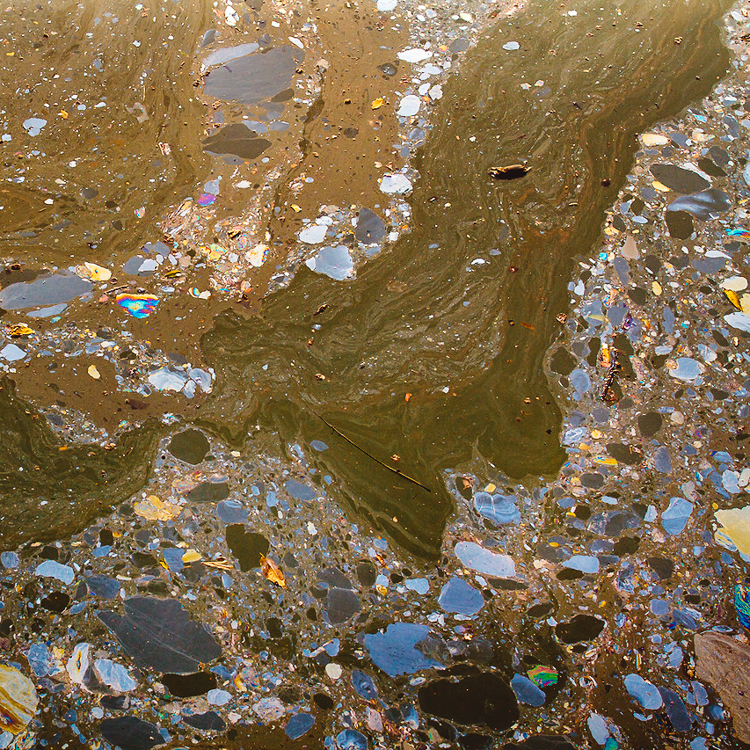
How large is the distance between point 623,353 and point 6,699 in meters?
1.74

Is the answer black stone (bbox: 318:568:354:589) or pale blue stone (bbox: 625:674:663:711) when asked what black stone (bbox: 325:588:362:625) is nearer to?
black stone (bbox: 318:568:354:589)

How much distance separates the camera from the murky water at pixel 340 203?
65.2 inches

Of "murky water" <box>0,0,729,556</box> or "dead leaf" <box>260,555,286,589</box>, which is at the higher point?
"murky water" <box>0,0,729,556</box>

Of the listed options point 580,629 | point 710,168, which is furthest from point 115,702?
point 710,168

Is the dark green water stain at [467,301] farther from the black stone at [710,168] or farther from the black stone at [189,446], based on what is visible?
the black stone at [710,168]

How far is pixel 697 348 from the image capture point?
171 centimetres

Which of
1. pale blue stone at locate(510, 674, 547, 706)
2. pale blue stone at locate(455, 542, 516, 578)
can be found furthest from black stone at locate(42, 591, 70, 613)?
pale blue stone at locate(510, 674, 547, 706)

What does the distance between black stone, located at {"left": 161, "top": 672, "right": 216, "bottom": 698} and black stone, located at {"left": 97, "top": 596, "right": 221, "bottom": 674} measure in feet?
0.05

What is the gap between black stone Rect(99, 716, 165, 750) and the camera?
1.41 m

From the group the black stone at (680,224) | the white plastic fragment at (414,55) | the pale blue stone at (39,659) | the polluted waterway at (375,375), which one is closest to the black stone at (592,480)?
the polluted waterway at (375,375)

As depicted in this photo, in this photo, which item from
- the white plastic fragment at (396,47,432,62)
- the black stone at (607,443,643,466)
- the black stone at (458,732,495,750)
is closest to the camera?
the black stone at (458,732,495,750)

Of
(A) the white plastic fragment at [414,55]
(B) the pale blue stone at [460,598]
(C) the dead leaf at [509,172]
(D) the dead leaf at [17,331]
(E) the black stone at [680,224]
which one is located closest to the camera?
(B) the pale blue stone at [460,598]

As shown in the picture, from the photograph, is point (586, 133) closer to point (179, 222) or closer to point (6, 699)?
point (179, 222)

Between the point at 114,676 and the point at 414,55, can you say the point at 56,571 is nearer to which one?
the point at 114,676
